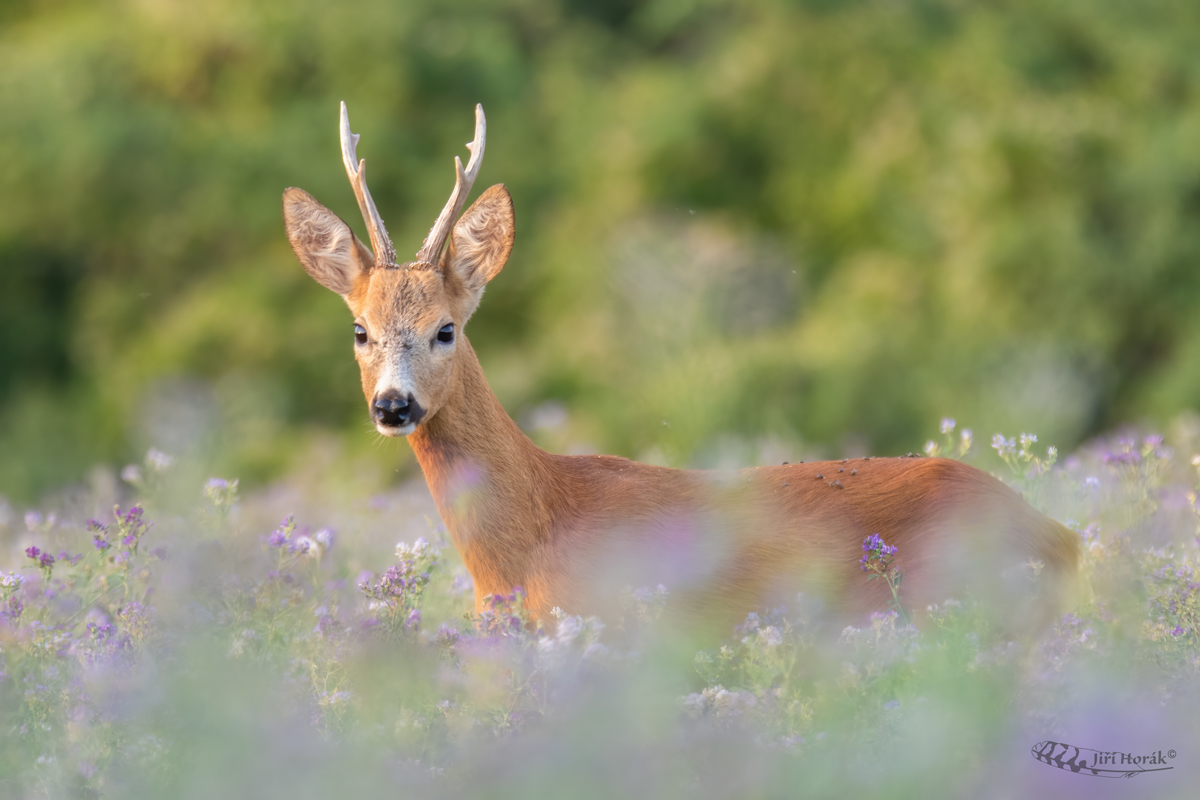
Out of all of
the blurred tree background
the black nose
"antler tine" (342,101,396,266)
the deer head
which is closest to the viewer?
the black nose

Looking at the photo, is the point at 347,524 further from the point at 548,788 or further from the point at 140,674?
the point at 548,788

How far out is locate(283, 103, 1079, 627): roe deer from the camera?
146 inches

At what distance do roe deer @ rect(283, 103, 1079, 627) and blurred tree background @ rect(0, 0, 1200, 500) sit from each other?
3635mm

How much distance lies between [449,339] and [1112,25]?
26.2 ft

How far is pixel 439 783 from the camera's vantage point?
2.49m

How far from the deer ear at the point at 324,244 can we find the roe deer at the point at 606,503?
0.05 ft

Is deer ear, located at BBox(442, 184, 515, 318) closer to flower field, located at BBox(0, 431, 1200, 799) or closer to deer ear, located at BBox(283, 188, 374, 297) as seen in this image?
deer ear, located at BBox(283, 188, 374, 297)

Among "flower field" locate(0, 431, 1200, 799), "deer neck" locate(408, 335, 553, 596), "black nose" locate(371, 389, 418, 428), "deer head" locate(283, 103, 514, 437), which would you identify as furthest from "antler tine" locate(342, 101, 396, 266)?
"flower field" locate(0, 431, 1200, 799)

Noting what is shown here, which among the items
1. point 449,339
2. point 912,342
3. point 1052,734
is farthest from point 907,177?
point 1052,734

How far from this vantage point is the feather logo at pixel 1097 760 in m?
2.54

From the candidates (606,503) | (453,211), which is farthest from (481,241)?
(606,503)

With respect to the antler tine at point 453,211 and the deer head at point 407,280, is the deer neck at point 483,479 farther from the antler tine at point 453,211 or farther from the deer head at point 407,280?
the antler tine at point 453,211

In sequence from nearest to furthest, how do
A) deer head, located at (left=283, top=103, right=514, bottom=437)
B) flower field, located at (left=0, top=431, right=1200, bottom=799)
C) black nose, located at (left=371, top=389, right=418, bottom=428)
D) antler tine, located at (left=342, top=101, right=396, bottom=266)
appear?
flower field, located at (left=0, top=431, right=1200, bottom=799), black nose, located at (left=371, top=389, right=418, bottom=428), deer head, located at (left=283, top=103, right=514, bottom=437), antler tine, located at (left=342, top=101, right=396, bottom=266)

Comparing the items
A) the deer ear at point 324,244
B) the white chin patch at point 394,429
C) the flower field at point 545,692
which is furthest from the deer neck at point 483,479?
the deer ear at point 324,244
